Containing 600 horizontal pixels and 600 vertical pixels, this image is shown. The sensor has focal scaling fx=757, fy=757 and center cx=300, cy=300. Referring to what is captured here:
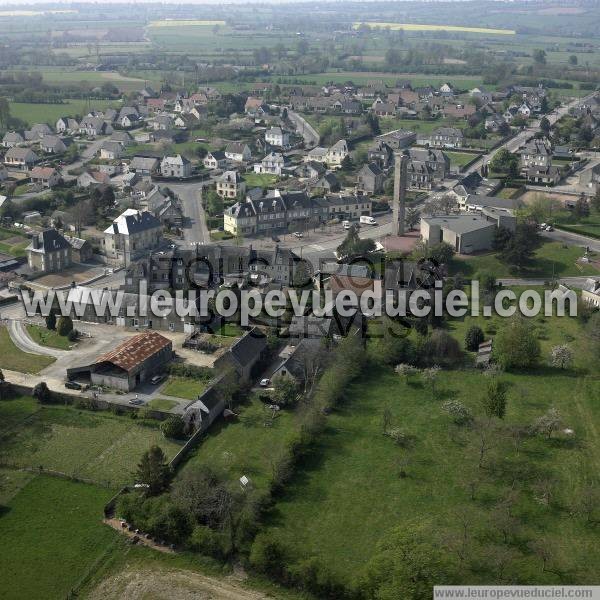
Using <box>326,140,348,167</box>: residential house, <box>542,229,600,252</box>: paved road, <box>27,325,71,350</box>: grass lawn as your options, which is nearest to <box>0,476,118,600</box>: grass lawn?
<box>27,325,71,350</box>: grass lawn

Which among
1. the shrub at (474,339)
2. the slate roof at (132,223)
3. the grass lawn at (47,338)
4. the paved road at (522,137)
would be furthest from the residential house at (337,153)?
the grass lawn at (47,338)

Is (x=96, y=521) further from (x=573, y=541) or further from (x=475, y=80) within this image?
(x=475, y=80)

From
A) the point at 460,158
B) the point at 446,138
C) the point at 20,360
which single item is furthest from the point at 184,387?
the point at 446,138

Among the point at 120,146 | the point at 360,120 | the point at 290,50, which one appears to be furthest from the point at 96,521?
the point at 290,50

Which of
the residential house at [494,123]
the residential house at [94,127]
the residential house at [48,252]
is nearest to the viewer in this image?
the residential house at [48,252]

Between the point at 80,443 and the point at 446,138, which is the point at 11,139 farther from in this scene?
the point at 80,443

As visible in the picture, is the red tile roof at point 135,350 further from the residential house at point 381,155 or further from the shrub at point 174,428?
the residential house at point 381,155
